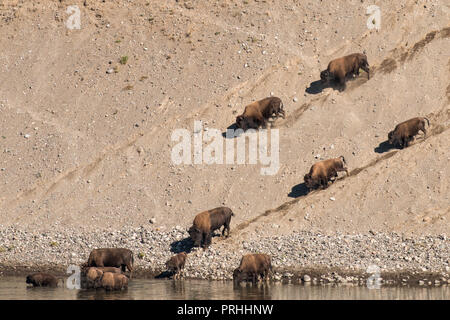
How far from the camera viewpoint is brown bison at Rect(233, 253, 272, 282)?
33.3 metres

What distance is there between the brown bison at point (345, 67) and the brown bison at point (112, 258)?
52.6 ft

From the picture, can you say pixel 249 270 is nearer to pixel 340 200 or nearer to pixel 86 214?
pixel 340 200

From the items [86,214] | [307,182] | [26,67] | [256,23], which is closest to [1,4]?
[26,67]

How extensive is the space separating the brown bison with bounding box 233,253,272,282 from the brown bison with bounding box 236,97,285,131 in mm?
11804

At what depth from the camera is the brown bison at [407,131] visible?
136ft

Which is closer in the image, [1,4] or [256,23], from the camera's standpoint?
[256,23]

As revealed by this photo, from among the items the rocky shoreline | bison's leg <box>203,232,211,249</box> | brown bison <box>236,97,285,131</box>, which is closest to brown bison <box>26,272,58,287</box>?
the rocky shoreline

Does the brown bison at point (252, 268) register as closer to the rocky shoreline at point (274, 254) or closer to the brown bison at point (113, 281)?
the rocky shoreline at point (274, 254)

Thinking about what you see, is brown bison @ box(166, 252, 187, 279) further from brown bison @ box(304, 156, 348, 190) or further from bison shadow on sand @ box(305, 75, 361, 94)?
bison shadow on sand @ box(305, 75, 361, 94)

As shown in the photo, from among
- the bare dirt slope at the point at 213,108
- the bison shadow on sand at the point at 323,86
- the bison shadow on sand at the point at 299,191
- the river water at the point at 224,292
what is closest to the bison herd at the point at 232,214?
the bison shadow on sand at the point at 323,86

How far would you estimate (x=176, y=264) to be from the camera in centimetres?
3469
